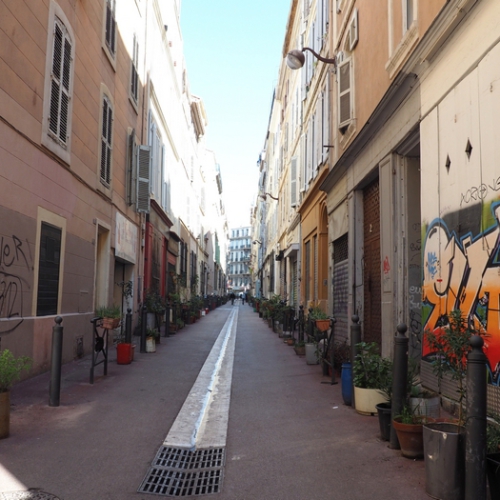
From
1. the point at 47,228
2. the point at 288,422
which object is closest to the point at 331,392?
the point at 288,422

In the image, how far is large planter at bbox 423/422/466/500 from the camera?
3.63 m

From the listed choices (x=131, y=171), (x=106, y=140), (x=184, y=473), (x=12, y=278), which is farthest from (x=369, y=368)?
(x=131, y=171)

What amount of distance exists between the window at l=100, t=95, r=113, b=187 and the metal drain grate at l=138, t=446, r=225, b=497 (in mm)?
8985

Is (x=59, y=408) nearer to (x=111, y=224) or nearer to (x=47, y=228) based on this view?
(x=47, y=228)

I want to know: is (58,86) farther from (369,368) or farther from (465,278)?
(465,278)

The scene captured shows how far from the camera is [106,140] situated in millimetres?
13008

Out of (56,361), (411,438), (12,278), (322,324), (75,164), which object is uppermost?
(75,164)

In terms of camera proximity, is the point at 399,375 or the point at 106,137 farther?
the point at 106,137

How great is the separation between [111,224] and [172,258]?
Answer: 12.4 meters

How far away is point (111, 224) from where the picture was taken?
13570mm

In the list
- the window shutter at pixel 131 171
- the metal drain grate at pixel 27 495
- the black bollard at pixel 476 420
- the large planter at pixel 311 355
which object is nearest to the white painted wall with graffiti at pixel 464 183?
the black bollard at pixel 476 420

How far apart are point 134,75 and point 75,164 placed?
6667 millimetres

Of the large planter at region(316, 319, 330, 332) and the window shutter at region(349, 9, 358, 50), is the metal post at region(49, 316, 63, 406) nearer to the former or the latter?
the large planter at region(316, 319, 330, 332)

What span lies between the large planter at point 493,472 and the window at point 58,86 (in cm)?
784
